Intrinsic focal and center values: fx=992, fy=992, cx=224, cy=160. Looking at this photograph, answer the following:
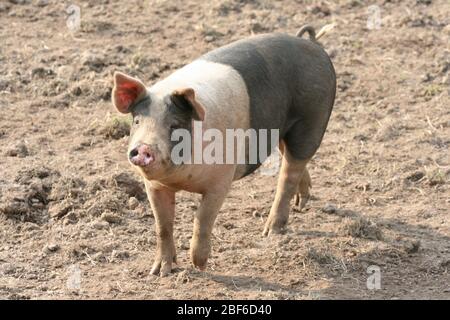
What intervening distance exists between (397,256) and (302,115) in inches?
44.7

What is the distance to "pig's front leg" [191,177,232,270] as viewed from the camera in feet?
19.5

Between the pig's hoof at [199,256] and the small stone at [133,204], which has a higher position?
the pig's hoof at [199,256]

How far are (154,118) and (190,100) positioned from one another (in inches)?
8.8

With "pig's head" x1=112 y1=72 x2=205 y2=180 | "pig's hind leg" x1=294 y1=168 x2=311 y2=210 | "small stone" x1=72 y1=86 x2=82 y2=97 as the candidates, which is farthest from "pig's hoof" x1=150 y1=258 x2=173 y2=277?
"small stone" x1=72 y1=86 x2=82 y2=97

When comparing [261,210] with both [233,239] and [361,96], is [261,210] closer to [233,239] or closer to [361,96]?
[233,239]

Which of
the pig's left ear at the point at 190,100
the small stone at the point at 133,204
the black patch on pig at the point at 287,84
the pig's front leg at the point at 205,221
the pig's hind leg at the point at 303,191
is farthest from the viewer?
the pig's hind leg at the point at 303,191

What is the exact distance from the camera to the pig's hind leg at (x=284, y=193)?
6.86 meters

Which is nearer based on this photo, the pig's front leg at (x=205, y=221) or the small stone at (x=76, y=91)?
the pig's front leg at (x=205, y=221)

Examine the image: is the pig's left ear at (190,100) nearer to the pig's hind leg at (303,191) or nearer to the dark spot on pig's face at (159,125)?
the dark spot on pig's face at (159,125)

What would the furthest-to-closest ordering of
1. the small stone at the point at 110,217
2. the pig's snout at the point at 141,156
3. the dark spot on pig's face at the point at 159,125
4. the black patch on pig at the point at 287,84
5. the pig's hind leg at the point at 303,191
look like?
1. the pig's hind leg at the point at 303,191
2. the small stone at the point at 110,217
3. the black patch on pig at the point at 287,84
4. the dark spot on pig's face at the point at 159,125
5. the pig's snout at the point at 141,156

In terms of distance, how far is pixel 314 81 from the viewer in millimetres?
6668

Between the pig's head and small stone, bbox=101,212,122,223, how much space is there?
1272 millimetres

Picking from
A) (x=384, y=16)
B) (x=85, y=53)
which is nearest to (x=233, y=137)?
(x=85, y=53)

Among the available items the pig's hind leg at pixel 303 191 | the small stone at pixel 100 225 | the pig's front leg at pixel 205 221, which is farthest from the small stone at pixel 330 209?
the small stone at pixel 100 225
